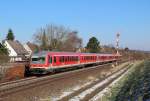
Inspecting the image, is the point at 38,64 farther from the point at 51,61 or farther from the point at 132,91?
the point at 132,91

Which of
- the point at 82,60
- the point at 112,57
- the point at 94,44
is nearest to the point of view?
the point at 82,60

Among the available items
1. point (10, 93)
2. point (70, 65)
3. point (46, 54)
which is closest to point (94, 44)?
point (70, 65)

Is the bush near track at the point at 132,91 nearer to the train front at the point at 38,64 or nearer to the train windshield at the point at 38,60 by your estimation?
the train front at the point at 38,64

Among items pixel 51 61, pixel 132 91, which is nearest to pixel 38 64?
pixel 51 61

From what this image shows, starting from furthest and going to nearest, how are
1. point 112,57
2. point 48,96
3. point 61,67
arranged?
point 112,57
point 61,67
point 48,96

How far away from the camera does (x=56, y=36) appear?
116 metres

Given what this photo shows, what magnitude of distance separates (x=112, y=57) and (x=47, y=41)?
78.9 ft

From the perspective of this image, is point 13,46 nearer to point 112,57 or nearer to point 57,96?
point 112,57

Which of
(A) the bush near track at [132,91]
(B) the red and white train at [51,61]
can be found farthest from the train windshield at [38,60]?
(A) the bush near track at [132,91]

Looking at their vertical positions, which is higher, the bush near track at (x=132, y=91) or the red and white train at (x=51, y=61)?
the red and white train at (x=51, y=61)

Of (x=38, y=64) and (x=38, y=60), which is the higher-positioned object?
(x=38, y=60)

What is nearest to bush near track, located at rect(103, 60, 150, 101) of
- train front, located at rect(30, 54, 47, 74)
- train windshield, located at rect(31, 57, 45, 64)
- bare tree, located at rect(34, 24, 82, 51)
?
train front, located at rect(30, 54, 47, 74)

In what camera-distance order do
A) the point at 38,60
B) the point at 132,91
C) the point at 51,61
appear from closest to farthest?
the point at 132,91
the point at 38,60
the point at 51,61

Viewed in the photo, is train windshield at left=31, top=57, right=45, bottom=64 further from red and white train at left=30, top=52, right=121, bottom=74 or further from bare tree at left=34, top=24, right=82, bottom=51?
bare tree at left=34, top=24, right=82, bottom=51
